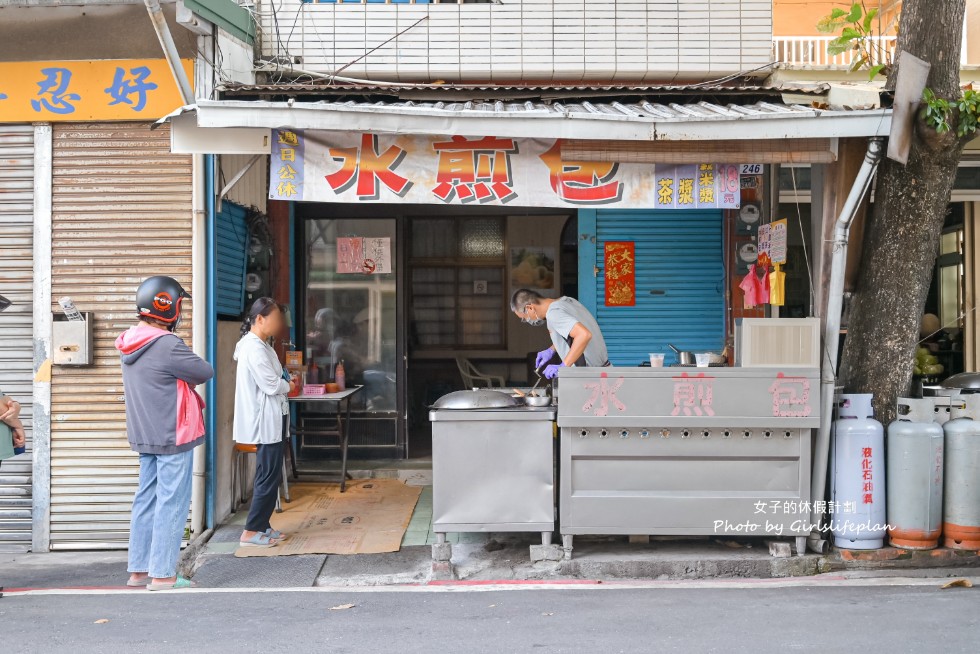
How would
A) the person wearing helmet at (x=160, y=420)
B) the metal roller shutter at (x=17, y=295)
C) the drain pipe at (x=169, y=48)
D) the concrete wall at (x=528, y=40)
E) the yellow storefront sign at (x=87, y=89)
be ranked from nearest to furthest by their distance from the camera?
1. the person wearing helmet at (x=160, y=420)
2. the drain pipe at (x=169, y=48)
3. the yellow storefront sign at (x=87, y=89)
4. the metal roller shutter at (x=17, y=295)
5. the concrete wall at (x=528, y=40)

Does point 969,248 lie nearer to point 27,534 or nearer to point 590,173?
point 590,173

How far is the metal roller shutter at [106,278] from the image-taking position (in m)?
6.86

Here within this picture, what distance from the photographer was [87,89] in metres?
6.82

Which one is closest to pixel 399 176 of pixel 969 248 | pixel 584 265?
pixel 584 265

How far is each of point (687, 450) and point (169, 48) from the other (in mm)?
4815

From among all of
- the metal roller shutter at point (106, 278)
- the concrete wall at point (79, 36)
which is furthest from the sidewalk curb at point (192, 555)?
the concrete wall at point (79, 36)

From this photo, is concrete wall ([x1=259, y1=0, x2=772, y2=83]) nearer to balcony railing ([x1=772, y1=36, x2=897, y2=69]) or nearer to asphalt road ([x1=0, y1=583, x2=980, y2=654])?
balcony railing ([x1=772, y1=36, x2=897, y2=69])

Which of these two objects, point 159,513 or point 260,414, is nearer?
point 159,513

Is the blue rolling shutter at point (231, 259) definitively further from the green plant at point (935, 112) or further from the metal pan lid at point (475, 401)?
the green plant at point (935, 112)

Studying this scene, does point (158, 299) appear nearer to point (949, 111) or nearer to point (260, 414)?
point (260, 414)

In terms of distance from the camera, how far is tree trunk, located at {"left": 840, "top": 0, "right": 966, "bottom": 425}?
6.04m

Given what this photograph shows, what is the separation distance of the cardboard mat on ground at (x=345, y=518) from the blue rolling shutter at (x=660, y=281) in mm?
2666

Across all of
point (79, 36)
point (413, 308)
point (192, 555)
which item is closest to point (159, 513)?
point (192, 555)

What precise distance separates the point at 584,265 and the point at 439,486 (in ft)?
11.2
